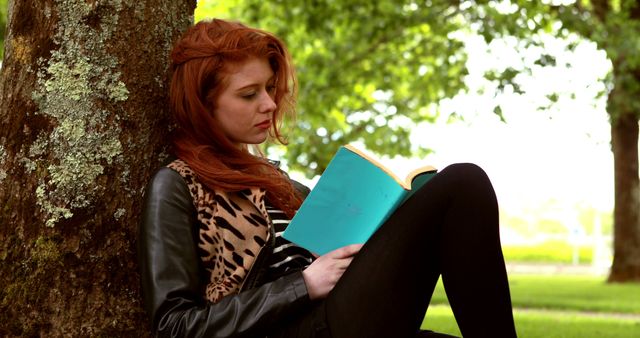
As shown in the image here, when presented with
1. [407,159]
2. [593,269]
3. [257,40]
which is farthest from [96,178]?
[593,269]

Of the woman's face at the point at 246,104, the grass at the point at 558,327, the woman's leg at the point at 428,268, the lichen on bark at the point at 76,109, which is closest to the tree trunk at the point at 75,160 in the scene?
the lichen on bark at the point at 76,109

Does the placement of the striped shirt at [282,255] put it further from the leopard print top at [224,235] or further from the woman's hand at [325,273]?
the woman's hand at [325,273]

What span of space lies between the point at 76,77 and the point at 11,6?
0.40 m

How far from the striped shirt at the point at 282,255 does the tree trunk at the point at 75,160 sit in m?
0.49

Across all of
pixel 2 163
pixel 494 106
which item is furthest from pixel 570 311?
pixel 2 163

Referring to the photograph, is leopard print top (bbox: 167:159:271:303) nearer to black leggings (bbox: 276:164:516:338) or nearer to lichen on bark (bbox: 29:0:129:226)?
black leggings (bbox: 276:164:516:338)

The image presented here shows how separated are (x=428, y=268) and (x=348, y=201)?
0.92 ft

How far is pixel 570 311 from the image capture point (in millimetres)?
9328

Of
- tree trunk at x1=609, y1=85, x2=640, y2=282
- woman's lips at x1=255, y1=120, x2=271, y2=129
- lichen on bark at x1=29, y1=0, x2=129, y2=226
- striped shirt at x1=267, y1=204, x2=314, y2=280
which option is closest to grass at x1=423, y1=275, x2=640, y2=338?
tree trunk at x1=609, y1=85, x2=640, y2=282

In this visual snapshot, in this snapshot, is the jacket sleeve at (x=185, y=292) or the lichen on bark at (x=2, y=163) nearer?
the jacket sleeve at (x=185, y=292)

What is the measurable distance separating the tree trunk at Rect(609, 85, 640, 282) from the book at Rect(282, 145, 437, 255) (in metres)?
12.4

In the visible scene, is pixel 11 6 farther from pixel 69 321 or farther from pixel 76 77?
pixel 69 321

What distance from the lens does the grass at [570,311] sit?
6.15m

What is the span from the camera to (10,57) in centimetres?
284
